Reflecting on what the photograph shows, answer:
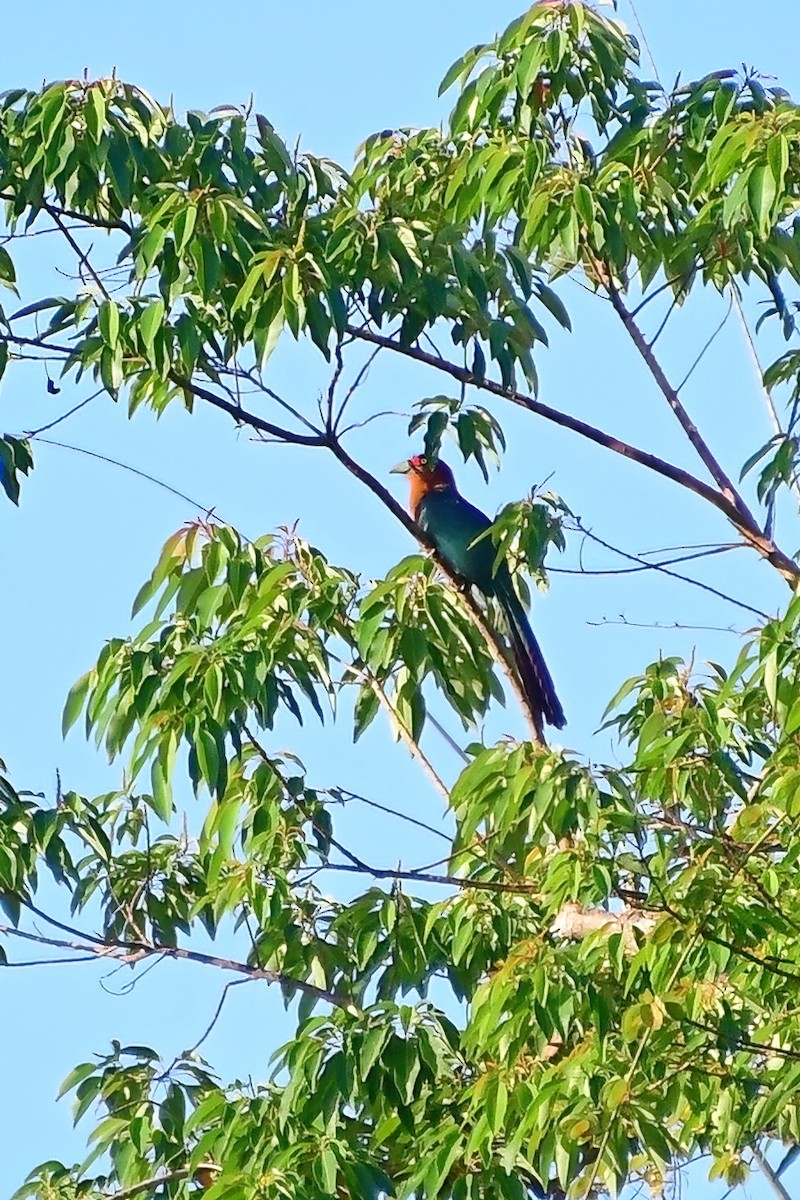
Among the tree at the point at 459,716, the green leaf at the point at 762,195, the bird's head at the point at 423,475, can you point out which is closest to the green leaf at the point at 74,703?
the tree at the point at 459,716

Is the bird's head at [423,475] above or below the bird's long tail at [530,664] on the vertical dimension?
above

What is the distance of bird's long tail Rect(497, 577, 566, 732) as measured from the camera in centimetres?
451

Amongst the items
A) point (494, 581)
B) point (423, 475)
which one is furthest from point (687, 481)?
point (423, 475)

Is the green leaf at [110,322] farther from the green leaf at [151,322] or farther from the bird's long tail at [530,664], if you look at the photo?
the bird's long tail at [530,664]

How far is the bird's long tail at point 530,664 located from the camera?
14.8ft

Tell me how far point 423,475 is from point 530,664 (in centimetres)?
160

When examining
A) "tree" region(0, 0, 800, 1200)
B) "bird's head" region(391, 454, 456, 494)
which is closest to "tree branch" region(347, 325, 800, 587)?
"tree" region(0, 0, 800, 1200)

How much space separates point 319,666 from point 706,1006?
3.06 feet

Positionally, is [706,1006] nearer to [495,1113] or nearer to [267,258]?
[495,1113]

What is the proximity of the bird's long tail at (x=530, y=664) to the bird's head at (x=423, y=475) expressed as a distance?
123 centimetres

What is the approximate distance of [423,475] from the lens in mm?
6152

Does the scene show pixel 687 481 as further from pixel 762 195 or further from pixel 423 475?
pixel 423 475

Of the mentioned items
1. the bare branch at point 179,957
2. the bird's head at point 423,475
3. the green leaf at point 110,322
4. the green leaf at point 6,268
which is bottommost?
the bare branch at point 179,957

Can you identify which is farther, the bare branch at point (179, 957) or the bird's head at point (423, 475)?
the bird's head at point (423, 475)
